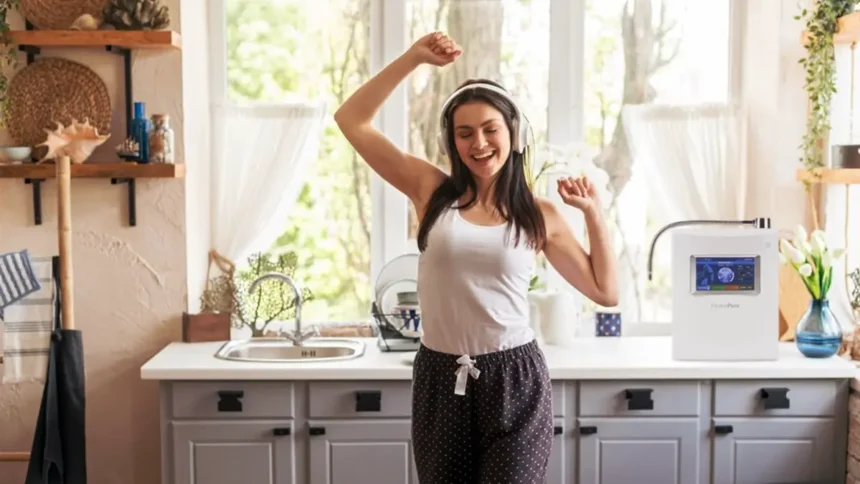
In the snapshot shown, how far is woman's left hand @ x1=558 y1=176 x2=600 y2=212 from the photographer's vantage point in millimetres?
2064

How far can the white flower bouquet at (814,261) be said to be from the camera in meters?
3.00

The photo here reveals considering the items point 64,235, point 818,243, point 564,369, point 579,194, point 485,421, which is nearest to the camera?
point 485,421

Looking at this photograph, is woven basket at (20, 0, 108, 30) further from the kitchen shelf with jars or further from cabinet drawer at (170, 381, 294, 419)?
cabinet drawer at (170, 381, 294, 419)

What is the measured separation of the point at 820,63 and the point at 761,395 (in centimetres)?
106

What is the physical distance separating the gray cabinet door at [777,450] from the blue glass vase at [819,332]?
0.21 meters

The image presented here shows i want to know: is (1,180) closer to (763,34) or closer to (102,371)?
(102,371)

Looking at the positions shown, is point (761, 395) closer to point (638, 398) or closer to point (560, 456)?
point (638, 398)

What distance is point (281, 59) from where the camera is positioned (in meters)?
3.49

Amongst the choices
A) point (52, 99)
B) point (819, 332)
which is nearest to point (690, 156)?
point (819, 332)

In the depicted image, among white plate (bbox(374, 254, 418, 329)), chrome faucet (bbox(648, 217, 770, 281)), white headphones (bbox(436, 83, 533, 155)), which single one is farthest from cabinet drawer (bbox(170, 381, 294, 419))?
chrome faucet (bbox(648, 217, 770, 281))

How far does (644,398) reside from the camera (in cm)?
290

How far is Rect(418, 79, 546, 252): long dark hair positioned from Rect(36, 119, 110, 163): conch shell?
4.49ft

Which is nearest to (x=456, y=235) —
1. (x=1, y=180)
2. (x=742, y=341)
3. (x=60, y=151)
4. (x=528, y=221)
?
(x=528, y=221)

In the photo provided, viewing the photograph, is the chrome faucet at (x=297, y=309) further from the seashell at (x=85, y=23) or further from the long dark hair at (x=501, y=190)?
the long dark hair at (x=501, y=190)
